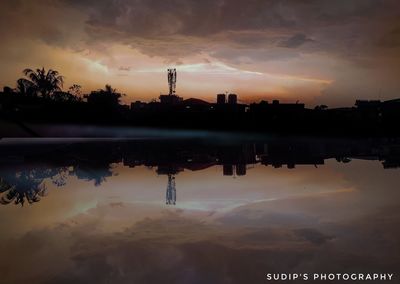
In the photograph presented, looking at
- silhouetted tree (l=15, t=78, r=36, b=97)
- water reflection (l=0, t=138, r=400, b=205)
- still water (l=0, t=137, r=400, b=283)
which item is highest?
silhouetted tree (l=15, t=78, r=36, b=97)

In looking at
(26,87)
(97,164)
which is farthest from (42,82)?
(97,164)

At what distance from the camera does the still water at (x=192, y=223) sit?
3.10 metres

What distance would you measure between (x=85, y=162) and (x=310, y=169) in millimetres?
5298

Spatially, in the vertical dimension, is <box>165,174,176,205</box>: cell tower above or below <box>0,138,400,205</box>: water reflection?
below

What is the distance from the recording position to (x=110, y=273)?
2.98m

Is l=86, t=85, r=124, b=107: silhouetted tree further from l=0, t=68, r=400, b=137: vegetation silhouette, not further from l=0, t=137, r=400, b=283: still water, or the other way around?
l=0, t=137, r=400, b=283: still water

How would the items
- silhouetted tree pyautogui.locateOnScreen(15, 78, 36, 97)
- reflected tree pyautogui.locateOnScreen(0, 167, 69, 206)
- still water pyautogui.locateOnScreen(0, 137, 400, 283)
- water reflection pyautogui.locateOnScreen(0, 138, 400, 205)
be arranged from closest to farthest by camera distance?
1. still water pyautogui.locateOnScreen(0, 137, 400, 283)
2. reflected tree pyautogui.locateOnScreen(0, 167, 69, 206)
3. water reflection pyautogui.locateOnScreen(0, 138, 400, 205)
4. silhouetted tree pyautogui.locateOnScreen(15, 78, 36, 97)

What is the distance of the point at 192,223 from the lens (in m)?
4.45

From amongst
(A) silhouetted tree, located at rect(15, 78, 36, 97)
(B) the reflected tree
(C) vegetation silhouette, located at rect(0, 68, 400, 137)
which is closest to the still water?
(B) the reflected tree

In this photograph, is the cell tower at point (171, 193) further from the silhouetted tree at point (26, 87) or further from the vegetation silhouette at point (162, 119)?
the silhouetted tree at point (26, 87)

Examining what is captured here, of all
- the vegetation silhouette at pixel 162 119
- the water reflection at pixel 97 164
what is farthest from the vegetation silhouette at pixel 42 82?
the water reflection at pixel 97 164

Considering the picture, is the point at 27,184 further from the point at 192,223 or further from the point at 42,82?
the point at 42,82

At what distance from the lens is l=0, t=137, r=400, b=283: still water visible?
310cm

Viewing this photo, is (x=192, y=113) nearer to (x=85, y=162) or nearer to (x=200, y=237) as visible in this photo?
(x=85, y=162)
